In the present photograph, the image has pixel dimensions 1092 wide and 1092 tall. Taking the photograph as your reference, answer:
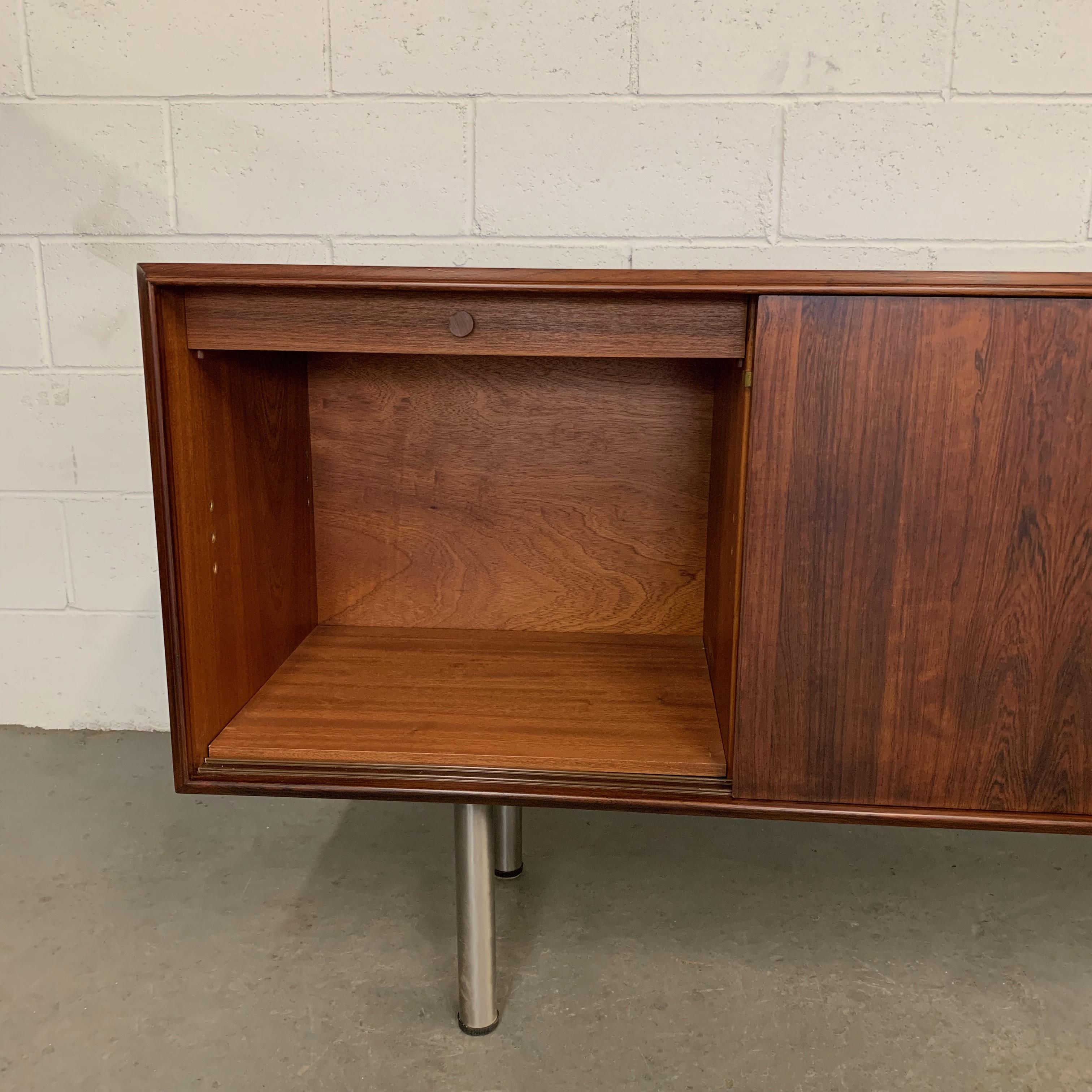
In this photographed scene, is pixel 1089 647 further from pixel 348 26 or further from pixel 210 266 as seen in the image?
pixel 348 26

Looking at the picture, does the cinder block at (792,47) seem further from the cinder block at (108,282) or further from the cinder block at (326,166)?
the cinder block at (108,282)

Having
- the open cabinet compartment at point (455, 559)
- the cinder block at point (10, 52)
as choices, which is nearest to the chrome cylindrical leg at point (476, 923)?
the open cabinet compartment at point (455, 559)

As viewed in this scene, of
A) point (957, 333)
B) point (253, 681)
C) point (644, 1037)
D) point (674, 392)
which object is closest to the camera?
point (957, 333)

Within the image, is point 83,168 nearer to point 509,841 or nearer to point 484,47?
point 484,47

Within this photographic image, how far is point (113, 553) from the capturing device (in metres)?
1.77

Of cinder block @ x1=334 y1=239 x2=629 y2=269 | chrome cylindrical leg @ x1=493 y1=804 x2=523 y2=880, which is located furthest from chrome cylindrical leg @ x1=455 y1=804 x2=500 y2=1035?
cinder block @ x1=334 y1=239 x2=629 y2=269

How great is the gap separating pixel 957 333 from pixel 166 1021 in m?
1.15

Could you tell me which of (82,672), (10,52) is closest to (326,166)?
(10,52)

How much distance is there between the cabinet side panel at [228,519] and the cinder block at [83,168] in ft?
1.83

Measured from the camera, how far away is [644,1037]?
111 cm

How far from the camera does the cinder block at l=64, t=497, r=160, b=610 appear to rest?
1.75 meters

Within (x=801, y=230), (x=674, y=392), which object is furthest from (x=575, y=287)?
(x=801, y=230)

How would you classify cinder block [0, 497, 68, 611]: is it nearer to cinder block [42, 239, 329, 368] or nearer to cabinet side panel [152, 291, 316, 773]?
cinder block [42, 239, 329, 368]

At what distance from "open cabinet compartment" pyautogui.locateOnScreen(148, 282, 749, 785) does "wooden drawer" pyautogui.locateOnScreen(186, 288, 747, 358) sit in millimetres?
15
